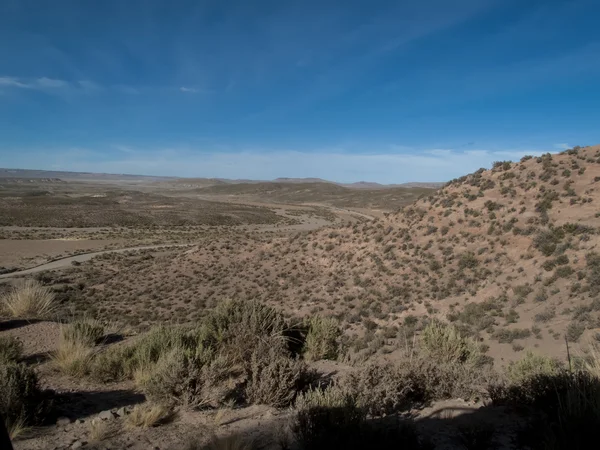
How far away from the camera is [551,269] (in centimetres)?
1443

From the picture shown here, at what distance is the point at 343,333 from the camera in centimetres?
1345

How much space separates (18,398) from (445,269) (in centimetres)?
1805

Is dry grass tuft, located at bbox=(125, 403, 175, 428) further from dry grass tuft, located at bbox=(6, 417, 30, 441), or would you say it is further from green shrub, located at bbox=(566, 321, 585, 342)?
green shrub, located at bbox=(566, 321, 585, 342)

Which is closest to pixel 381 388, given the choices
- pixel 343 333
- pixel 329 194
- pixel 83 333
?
pixel 83 333

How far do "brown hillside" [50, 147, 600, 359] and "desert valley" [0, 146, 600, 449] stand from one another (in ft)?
0.36

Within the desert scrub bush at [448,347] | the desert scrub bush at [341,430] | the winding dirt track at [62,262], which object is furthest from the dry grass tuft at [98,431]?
the winding dirt track at [62,262]

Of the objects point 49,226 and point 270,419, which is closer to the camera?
point 270,419

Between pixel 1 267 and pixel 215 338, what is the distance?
3368 cm

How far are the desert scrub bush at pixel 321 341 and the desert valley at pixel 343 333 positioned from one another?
2.0 inches

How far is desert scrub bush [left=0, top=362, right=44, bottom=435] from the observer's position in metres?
3.73

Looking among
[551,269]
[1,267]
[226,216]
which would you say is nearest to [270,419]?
[551,269]

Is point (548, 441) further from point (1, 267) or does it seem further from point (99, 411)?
point (1, 267)

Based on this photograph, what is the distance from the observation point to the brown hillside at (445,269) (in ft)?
39.7

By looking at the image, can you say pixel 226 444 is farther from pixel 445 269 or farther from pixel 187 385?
pixel 445 269
